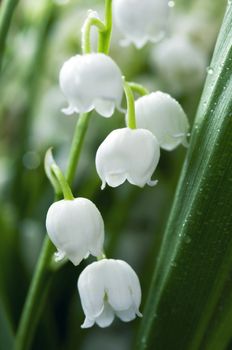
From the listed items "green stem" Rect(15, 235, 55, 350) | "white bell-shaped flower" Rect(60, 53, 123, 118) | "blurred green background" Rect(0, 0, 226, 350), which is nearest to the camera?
"white bell-shaped flower" Rect(60, 53, 123, 118)

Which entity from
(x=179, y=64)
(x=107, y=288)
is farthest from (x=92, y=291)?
(x=179, y=64)

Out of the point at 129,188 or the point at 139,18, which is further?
the point at 129,188

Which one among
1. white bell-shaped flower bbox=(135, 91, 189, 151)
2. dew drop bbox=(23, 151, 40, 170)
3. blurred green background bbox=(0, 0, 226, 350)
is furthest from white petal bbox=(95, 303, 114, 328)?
dew drop bbox=(23, 151, 40, 170)

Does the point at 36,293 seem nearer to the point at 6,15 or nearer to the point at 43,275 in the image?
the point at 43,275

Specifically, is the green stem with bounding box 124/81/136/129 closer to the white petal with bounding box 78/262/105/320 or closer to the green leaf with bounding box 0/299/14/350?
the white petal with bounding box 78/262/105/320

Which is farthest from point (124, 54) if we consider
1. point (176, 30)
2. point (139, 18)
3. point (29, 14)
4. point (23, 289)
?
point (139, 18)

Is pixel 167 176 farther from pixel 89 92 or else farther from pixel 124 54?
pixel 89 92

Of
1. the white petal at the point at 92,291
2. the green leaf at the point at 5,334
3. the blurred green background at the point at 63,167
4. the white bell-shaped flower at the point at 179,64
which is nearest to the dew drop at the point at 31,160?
the blurred green background at the point at 63,167
